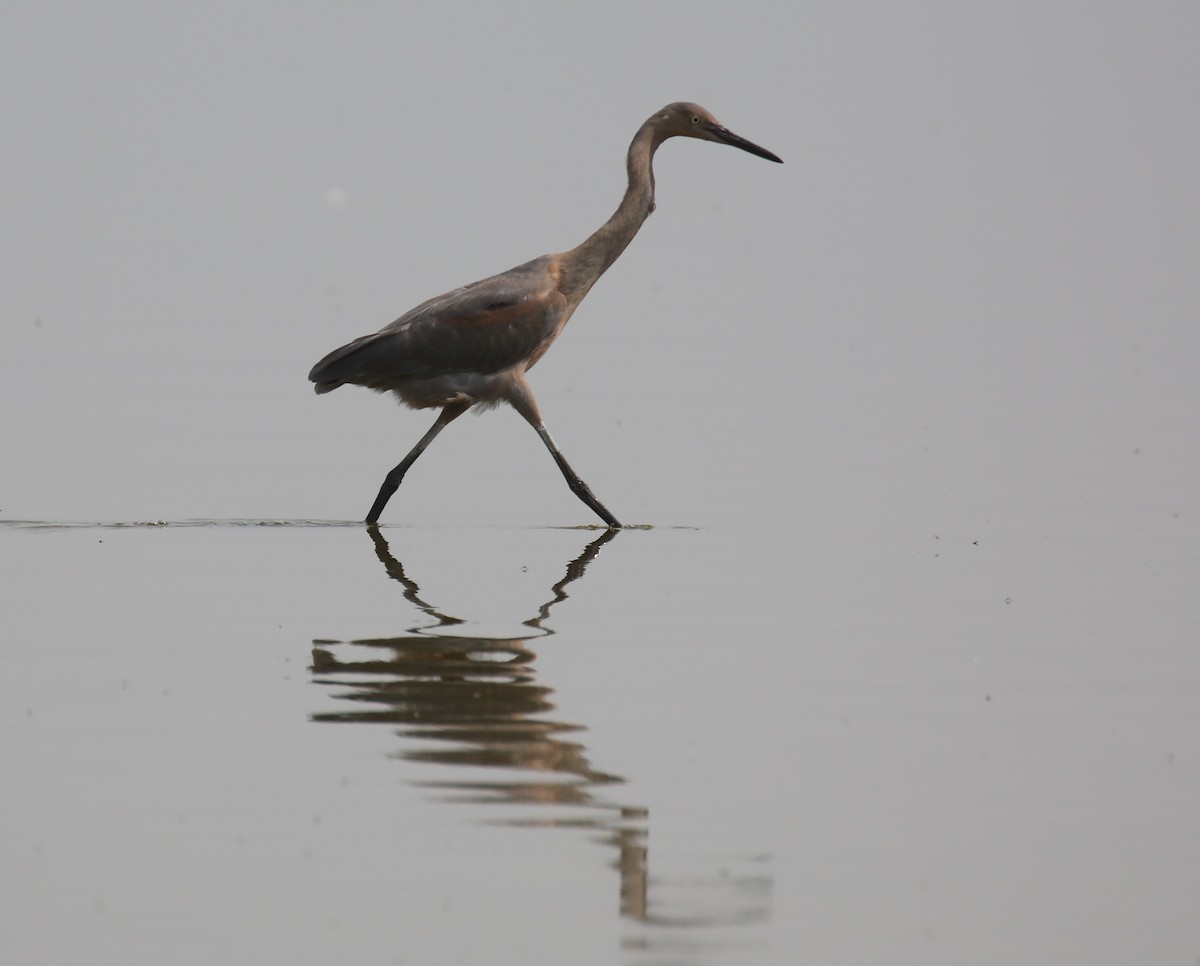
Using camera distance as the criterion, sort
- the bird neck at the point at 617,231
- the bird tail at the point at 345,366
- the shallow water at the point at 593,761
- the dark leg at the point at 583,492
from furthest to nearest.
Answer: the bird neck at the point at 617,231 < the bird tail at the point at 345,366 < the dark leg at the point at 583,492 < the shallow water at the point at 593,761

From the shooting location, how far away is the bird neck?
→ 1407 cm

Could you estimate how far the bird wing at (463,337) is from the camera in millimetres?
13594

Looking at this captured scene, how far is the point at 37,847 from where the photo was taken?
644 centimetres

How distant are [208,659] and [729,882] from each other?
11.4 feet

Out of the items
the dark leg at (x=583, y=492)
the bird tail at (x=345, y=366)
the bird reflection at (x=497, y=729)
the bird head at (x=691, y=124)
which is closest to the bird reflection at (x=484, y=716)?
the bird reflection at (x=497, y=729)

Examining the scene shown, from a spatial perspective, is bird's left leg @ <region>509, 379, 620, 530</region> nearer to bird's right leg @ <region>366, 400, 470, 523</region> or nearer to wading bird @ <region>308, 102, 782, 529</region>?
wading bird @ <region>308, 102, 782, 529</region>

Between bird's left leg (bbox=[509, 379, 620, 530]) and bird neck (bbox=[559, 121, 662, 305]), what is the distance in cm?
81

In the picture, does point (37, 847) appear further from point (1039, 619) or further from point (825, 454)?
point (825, 454)

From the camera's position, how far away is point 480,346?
1358 centimetres

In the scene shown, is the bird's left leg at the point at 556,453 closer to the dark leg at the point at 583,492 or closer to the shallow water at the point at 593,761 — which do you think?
the dark leg at the point at 583,492

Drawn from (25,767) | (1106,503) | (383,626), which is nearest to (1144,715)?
(383,626)

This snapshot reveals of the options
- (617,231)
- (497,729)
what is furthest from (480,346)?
(497,729)

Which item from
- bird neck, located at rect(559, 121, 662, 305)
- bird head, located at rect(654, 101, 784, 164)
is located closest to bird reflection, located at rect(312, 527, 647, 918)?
bird neck, located at rect(559, 121, 662, 305)

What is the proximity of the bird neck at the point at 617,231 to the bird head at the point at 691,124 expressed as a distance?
0.21m
